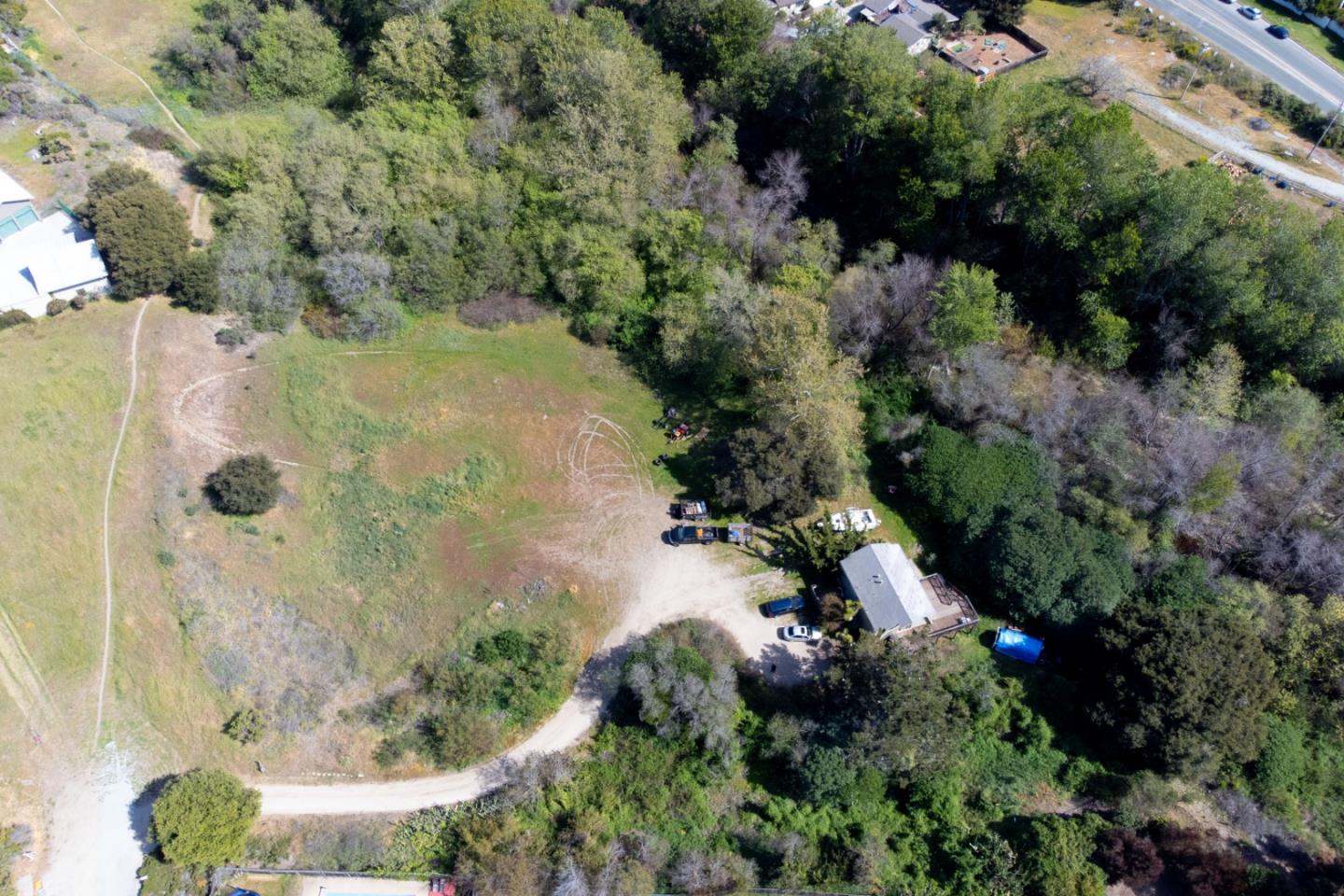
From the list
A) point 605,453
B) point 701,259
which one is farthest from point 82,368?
point 701,259

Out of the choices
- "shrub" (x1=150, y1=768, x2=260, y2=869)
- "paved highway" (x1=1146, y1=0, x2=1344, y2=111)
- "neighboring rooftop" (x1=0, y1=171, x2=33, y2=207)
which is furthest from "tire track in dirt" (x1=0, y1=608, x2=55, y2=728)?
"paved highway" (x1=1146, y1=0, x2=1344, y2=111)

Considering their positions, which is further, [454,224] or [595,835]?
[454,224]

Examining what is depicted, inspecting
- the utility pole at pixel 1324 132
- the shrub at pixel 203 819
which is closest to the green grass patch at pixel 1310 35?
the utility pole at pixel 1324 132

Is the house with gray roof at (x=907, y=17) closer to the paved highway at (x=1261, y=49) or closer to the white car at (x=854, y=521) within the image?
the paved highway at (x=1261, y=49)

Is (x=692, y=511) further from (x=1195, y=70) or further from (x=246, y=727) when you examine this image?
(x=1195, y=70)

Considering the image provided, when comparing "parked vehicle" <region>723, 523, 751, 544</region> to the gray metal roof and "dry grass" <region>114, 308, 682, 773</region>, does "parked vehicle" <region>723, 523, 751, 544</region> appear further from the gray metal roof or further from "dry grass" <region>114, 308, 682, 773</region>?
"dry grass" <region>114, 308, 682, 773</region>

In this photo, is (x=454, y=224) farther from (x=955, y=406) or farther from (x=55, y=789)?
(x=55, y=789)
